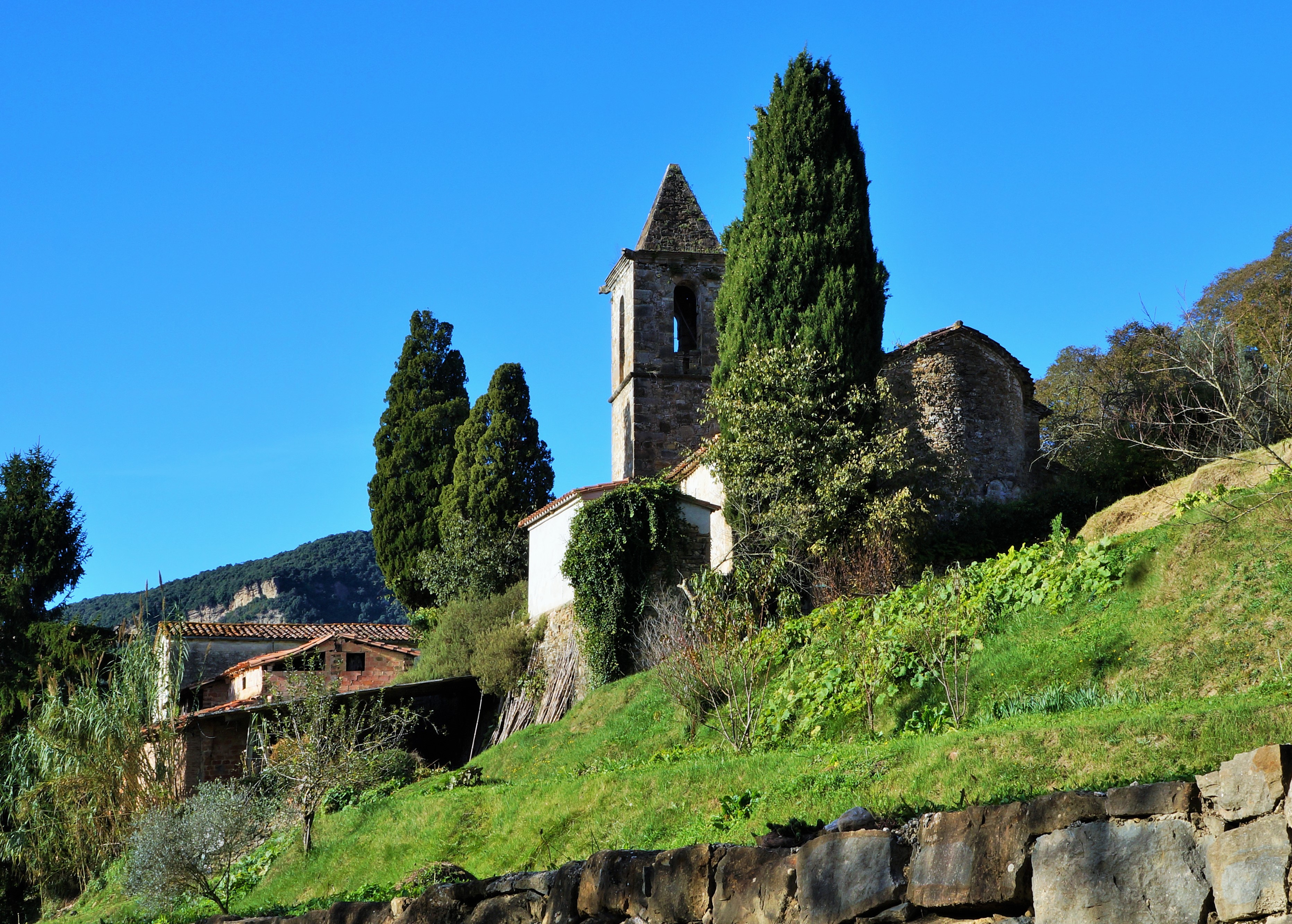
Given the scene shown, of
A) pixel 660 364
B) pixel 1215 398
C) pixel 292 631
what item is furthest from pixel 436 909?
pixel 292 631

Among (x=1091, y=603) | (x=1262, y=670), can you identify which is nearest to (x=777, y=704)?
(x=1091, y=603)

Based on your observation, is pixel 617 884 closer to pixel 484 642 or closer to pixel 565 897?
pixel 565 897

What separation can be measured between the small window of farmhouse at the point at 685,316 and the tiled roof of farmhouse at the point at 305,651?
1070 cm

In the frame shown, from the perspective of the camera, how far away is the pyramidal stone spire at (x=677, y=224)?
32656mm

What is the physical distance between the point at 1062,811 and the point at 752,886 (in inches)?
61.7

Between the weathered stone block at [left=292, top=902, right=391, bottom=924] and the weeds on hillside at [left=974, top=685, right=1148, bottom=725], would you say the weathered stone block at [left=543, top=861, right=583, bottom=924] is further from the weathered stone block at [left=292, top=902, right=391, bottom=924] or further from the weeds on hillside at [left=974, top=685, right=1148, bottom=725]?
the weeds on hillside at [left=974, top=685, right=1148, bottom=725]

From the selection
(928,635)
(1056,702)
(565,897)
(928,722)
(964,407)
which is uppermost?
(964,407)

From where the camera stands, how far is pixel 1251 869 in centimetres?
423

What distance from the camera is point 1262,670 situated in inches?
420

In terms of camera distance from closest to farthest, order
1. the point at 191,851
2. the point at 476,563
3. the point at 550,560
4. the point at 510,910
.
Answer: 1. the point at 510,910
2. the point at 191,851
3. the point at 550,560
4. the point at 476,563

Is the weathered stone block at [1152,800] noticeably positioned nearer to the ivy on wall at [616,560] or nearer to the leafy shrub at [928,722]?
the leafy shrub at [928,722]

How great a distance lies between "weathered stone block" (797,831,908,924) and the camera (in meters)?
5.12

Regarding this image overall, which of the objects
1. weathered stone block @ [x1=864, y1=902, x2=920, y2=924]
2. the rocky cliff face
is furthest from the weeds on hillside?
the rocky cliff face

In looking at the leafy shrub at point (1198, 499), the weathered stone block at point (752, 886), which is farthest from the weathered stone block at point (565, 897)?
the leafy shrub at point (1198, 499)
